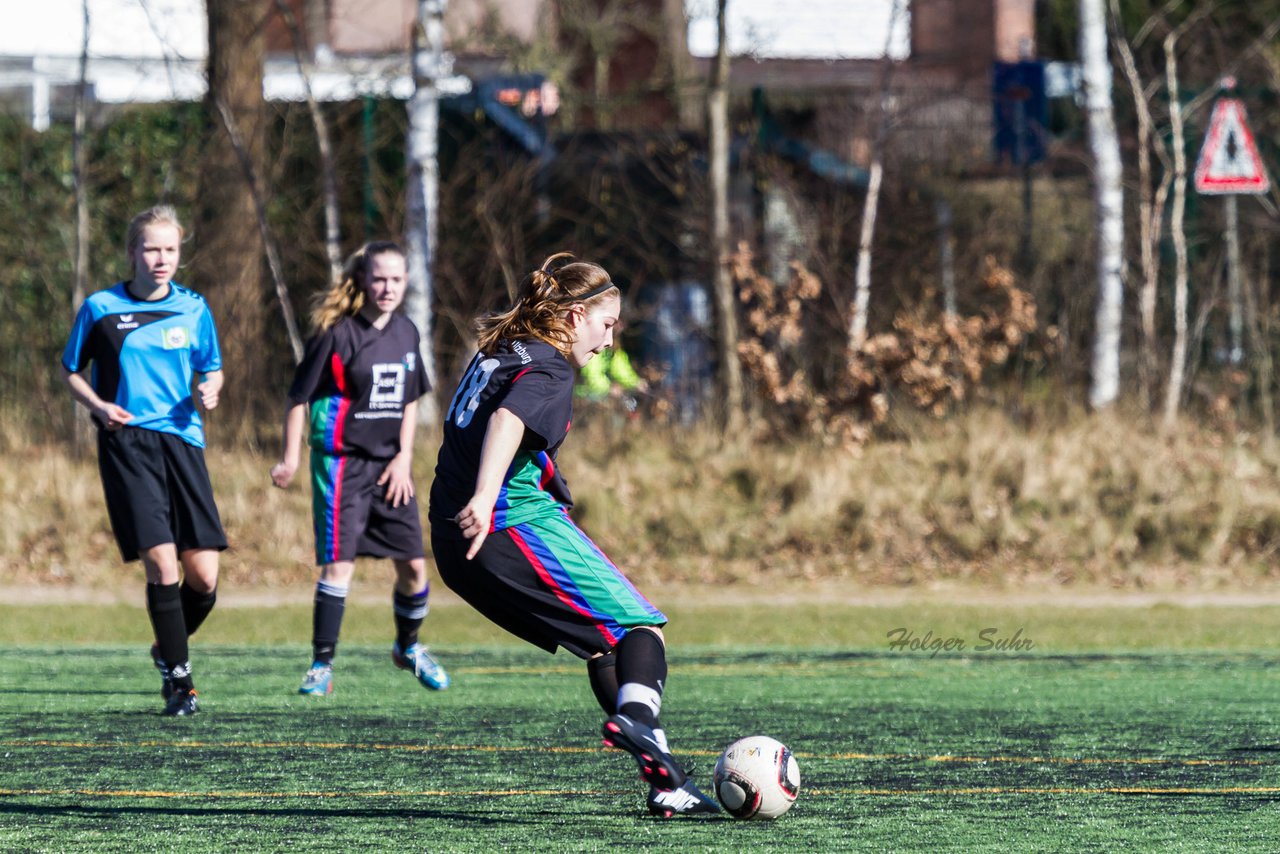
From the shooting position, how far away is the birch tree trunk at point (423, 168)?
50.2 feet

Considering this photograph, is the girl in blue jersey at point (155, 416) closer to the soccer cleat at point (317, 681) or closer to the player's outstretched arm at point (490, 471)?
the soccer cleat at point (317, 681)

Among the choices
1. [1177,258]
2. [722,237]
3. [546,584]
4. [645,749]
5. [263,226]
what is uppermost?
[263,226]

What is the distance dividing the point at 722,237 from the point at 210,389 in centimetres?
895

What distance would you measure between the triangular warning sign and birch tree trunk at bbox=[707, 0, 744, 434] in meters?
3.92

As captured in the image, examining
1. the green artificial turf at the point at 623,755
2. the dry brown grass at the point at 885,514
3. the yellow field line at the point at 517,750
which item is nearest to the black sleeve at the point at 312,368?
the green artificial turf at the point at 623,755

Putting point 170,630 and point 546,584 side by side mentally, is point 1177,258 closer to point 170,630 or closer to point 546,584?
point 170,630

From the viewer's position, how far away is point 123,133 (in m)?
17.3

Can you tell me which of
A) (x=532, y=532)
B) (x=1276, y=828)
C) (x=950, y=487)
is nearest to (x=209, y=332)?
(x=532, y=532)

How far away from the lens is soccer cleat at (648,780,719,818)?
500 cm

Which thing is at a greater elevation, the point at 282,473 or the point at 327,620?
the point at 282,473

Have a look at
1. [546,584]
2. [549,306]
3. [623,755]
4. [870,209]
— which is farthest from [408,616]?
[870,209]

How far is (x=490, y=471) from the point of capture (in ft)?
16.1

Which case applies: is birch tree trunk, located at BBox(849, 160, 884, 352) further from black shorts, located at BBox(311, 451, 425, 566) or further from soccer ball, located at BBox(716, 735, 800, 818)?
soccer ball, located at BBox(716, 735, 800, 818)

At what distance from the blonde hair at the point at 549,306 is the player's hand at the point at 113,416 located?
2518mm
